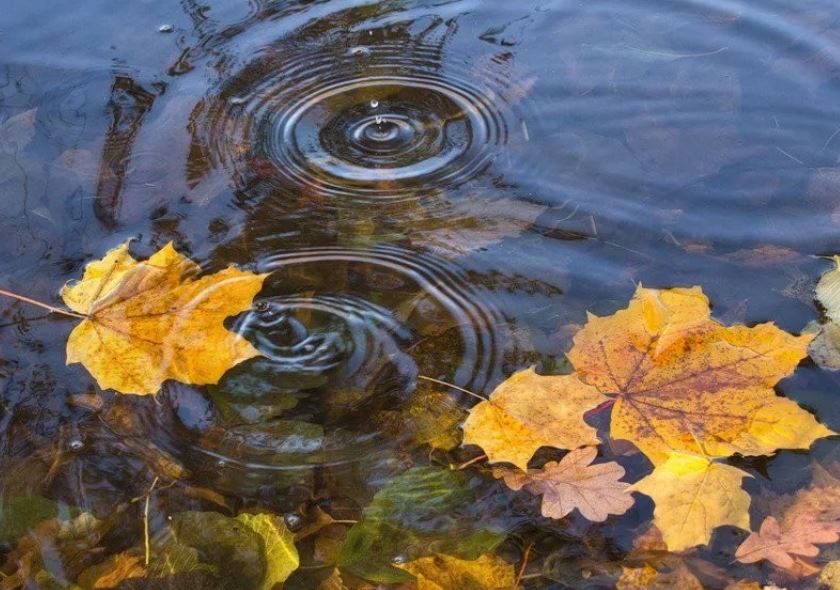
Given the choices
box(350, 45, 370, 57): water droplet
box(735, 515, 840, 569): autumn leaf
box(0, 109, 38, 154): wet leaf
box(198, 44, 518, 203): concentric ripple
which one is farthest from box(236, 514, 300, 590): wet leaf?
box(350, 45, 370, 57): water droplet

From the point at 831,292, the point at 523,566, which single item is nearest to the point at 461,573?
the point at 523,566

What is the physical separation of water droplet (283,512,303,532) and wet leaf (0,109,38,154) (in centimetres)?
155

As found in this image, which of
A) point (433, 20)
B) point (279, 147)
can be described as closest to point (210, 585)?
point (279, 147)

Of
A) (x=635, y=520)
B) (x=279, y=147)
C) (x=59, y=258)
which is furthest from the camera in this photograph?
(x=279, y=147)

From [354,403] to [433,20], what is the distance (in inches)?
72.2

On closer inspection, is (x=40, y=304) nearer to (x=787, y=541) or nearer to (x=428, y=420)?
(x=428, y=420)

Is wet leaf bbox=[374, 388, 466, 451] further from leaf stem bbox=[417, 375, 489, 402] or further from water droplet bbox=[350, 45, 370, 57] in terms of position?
water droplet bbox=[350, 45, 370, 57]

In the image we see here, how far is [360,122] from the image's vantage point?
2.63 metres

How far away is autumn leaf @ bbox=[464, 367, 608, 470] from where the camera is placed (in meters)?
1.65

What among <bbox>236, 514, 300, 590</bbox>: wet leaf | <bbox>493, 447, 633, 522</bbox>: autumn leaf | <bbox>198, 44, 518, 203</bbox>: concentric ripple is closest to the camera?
<bbox>236, 514, 300, 590</bbox>: wet leaf

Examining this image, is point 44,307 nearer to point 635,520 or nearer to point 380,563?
point 380,563

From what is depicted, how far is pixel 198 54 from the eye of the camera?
9.57ft

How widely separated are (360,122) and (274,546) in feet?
4.94

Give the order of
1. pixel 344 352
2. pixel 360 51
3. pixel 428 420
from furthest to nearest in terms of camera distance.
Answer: pixel 360 51 → pixel 344 352 → pixel 428 420
